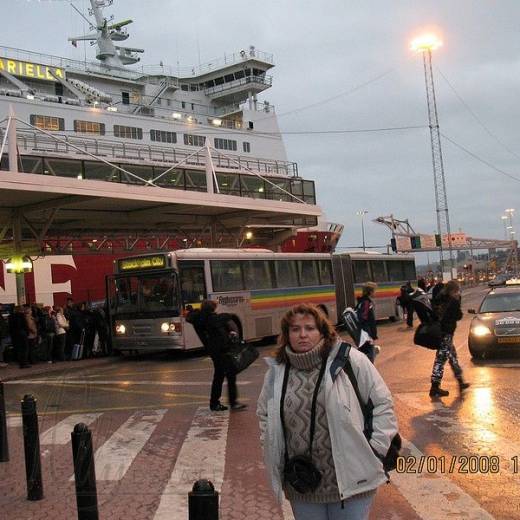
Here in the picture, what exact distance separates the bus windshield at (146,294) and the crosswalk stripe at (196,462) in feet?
26.4

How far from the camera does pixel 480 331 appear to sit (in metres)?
12.7

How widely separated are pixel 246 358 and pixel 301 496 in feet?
19.6

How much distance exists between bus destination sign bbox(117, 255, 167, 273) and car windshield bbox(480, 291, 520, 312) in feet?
26.6

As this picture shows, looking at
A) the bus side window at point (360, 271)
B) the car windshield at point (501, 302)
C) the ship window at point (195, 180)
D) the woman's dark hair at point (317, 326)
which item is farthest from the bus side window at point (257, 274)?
the woman's dark hair at point (317, 326)

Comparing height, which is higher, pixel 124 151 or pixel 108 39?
pixel 108 39

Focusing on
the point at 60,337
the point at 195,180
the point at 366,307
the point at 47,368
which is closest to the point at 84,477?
the point at 366,307

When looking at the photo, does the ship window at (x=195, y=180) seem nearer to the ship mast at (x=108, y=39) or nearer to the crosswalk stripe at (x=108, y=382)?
the crosswalk stripe at (x=108, y=382)

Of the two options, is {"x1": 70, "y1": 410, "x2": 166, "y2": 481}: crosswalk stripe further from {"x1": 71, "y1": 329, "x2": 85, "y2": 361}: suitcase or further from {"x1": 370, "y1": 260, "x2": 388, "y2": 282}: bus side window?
{"x1": 370, "y1": 260, "x2": 388, "y2": 282}: bus side window

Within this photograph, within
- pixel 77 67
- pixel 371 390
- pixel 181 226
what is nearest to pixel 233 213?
pixel 181 226

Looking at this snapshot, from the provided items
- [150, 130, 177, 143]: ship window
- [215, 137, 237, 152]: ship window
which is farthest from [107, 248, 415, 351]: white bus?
[215, 137, 237, 152]: ship window

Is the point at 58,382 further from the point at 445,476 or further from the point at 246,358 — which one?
the point at 445,476

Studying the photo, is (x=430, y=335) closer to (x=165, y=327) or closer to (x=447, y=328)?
(x=447, y=328)

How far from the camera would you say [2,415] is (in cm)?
692

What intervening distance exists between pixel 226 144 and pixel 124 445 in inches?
1633
